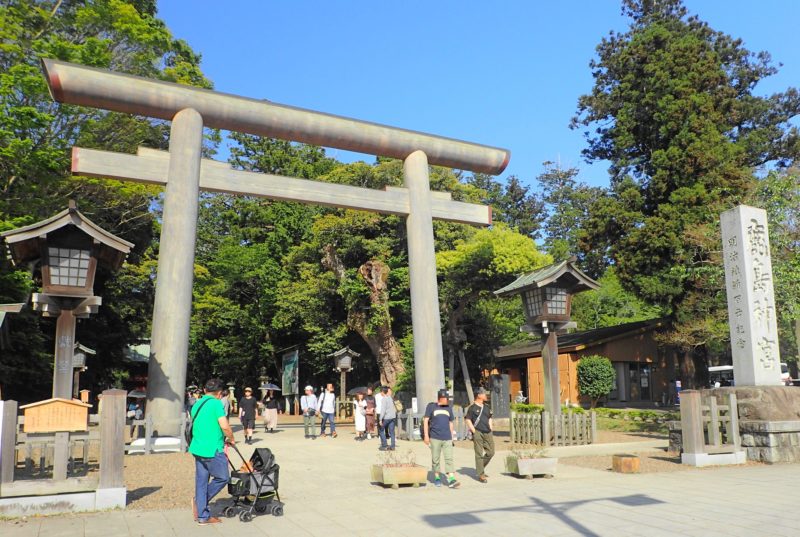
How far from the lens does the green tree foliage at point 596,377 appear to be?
28.2m

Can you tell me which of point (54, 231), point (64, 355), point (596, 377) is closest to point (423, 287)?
point (64, 355)

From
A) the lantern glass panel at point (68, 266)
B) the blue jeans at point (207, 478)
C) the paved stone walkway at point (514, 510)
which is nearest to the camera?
the paved stone walkway at point (514, 510)

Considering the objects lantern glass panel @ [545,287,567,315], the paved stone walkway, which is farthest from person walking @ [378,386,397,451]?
lantern glass panel @ [545,287,567,315]

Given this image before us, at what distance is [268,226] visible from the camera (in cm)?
4166

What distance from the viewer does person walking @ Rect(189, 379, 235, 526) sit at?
751 centimetres

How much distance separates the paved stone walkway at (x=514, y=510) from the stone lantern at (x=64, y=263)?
198 inches

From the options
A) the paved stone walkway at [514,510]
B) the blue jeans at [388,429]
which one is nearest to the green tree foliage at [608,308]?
the blue jeans at [388,429]

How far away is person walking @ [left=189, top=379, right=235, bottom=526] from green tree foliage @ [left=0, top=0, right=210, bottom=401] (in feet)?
41.7

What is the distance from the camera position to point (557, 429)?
16.4 metres

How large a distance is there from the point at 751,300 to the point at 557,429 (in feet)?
18.5

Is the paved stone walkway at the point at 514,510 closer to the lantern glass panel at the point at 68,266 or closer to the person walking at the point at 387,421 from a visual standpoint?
the person walking at the point at 387,421

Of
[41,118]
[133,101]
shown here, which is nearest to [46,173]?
[41,118]

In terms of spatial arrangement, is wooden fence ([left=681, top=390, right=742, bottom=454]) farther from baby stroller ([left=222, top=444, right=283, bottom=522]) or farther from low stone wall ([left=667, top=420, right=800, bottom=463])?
baby stroller ([left=222, top=444, right=283, bottom=522])

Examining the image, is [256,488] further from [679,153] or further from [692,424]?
[679,153]
